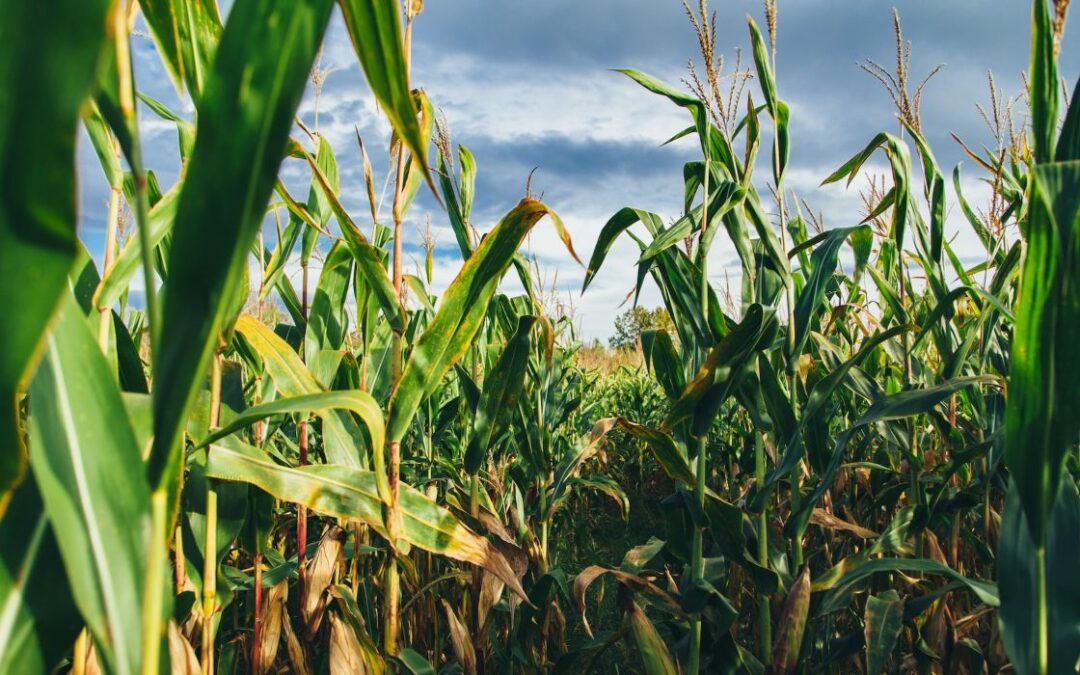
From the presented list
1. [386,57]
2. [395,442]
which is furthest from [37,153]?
[395,442]

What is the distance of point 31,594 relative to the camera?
0.58 m

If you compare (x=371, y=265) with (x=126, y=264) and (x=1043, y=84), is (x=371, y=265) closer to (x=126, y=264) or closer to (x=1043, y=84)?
(x=126, y=264)

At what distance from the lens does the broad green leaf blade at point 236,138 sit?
0.42 metres

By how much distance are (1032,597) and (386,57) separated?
3.49ft

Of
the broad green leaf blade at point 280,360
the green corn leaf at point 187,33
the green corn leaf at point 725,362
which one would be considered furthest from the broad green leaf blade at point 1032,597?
the green corn leaf at point 187,33

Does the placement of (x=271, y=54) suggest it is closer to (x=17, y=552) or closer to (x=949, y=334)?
(x=17, y=552)

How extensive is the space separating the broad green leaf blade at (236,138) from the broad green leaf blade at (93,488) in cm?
15

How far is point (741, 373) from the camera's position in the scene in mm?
1505

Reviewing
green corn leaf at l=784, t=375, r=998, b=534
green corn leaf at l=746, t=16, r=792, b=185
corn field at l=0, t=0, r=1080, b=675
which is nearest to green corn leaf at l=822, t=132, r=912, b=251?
corn field at l=0, t=0, r=1080, b=675

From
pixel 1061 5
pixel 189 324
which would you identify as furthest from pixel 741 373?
pixel 189 324

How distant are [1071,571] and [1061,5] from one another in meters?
0.79

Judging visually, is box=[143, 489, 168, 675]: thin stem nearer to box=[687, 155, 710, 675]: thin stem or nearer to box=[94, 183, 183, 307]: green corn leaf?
box=[94, 183, 183, 307]: green corn leaf

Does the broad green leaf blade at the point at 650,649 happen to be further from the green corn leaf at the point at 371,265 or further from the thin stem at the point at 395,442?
the green corn leaf at the point at 371,265

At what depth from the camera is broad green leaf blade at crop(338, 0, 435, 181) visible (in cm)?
53
